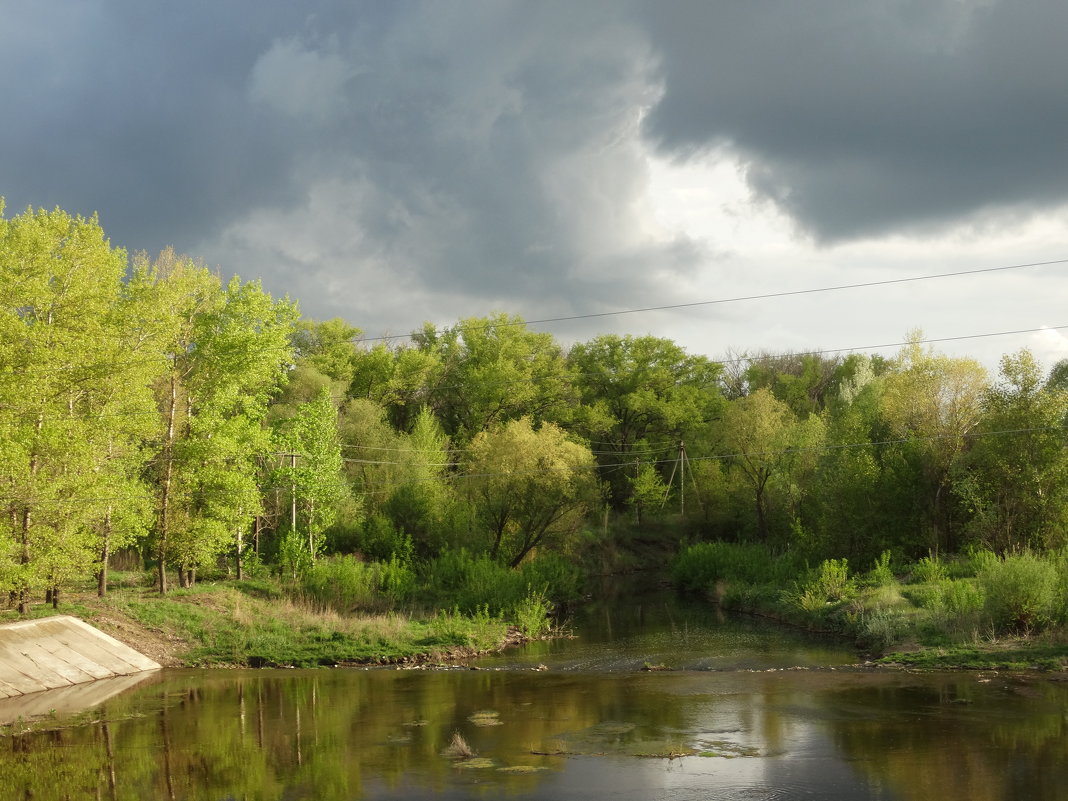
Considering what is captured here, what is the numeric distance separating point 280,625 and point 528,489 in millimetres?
15864

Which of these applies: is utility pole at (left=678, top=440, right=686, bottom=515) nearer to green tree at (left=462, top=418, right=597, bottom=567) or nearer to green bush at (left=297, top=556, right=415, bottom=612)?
green tree at (left=462, top=418, right=597, bottom=567)

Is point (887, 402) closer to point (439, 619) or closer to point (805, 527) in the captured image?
point (805, 527)

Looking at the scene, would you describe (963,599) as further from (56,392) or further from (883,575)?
(56,392)

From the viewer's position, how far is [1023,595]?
23.2 meters

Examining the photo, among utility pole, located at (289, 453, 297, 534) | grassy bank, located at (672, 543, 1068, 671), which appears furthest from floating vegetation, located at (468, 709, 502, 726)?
utility pole, located at (289, 453, 297, 534)

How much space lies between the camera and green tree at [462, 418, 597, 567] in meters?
42.4

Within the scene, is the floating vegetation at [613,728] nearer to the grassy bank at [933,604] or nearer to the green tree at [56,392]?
the grassy bank at [933,604]

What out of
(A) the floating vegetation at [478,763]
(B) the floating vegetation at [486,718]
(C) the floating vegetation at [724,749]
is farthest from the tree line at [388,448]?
(C) the floating vegetation at [724,749]

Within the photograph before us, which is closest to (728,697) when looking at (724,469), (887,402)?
(887,402)

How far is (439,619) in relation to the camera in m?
31.2

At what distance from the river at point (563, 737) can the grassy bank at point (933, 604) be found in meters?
2.06

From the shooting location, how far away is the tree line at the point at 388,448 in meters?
26.1

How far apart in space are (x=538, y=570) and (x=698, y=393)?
29.4 metres

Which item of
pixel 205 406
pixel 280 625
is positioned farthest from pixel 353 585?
pixel 205 406
